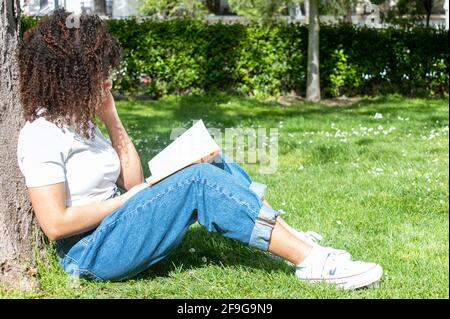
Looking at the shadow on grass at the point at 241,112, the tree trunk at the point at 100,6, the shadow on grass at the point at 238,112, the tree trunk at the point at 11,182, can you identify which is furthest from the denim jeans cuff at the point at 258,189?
the tree trunk at the point at 100,6

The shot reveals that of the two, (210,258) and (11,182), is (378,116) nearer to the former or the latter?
(210,258)

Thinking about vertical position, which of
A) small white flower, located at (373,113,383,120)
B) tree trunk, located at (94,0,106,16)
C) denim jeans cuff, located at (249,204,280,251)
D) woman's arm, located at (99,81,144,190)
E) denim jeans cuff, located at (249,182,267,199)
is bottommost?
small white flower, located at (373,113,383,120)

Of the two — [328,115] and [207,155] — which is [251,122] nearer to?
[328,115]

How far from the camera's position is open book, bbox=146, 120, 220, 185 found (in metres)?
3.03

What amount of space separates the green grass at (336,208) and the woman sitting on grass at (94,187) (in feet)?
0.77

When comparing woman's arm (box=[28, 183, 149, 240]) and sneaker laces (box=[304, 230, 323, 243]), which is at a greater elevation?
woman's arm (box=[28, 183, 149, 240])

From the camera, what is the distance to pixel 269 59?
11656 mm

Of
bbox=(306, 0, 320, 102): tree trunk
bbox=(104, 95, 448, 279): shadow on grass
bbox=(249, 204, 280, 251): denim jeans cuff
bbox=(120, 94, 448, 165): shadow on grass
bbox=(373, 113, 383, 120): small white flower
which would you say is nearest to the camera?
bbox=(249, 204, 280, 251): denim jeans cuff

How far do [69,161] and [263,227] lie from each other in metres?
0.86

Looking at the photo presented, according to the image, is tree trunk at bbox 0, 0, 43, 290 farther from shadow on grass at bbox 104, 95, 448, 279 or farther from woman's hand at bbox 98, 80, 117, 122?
shadow on grass at bbox 104, 95, 448, 279

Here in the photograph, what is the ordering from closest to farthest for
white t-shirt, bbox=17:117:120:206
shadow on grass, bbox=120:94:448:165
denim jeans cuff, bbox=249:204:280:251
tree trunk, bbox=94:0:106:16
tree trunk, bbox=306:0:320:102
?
white t-shirt, bbox=17:117:120:206
denim jeans cuff, bbox=249:204:280:251
shadow on grass, bbox=120:94:448:165
tree trunk, bbox=306:0:320:102
tree trunk, bbox=94:0:106:16

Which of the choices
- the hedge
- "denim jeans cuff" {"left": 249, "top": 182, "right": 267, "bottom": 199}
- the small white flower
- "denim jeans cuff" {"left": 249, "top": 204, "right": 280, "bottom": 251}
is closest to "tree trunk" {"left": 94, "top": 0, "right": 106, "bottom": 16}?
the hedge

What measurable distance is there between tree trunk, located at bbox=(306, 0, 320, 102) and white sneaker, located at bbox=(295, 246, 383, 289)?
8339mm

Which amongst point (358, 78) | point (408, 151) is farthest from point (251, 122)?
point (358, 78)
